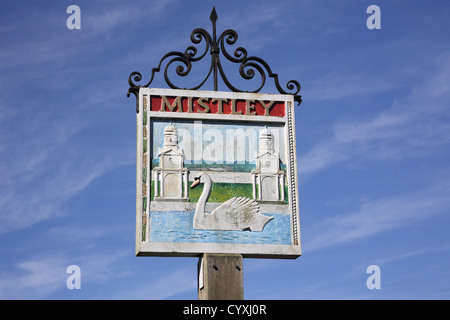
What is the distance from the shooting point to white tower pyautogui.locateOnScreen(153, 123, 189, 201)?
13891mm

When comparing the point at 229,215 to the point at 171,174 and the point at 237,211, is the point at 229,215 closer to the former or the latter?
the point at 237,211

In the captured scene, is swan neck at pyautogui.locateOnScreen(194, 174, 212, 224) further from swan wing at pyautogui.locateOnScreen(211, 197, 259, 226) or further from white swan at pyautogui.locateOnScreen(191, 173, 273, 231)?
swan wing at pyautogui.locateOnScreen(211, 197, 259, 226)

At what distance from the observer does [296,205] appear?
14266mm

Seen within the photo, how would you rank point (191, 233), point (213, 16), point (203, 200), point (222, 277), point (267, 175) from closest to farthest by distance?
1. point (222, 277)
2. point (191, 233)
3. point (203, 200)
4. point (267, 175)
5. point (213, 16)

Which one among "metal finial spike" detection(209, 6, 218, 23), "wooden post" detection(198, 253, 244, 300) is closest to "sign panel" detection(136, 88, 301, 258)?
"wooden post" detection(198, 253, 244, 300)

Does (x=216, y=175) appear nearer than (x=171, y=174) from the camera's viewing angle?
No

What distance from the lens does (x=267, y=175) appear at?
14328 mm

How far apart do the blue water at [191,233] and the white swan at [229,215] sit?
9 centimetres

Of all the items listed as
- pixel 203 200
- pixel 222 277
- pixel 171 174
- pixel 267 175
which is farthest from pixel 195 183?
pixel 222 277

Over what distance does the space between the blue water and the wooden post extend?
32 cm

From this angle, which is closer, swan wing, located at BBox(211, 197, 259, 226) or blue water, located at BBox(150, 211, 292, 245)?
blue water, located at BBox(150, 211, 292, 245)

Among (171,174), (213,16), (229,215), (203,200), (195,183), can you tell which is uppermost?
(213,16)

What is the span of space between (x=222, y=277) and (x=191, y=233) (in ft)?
2.94
